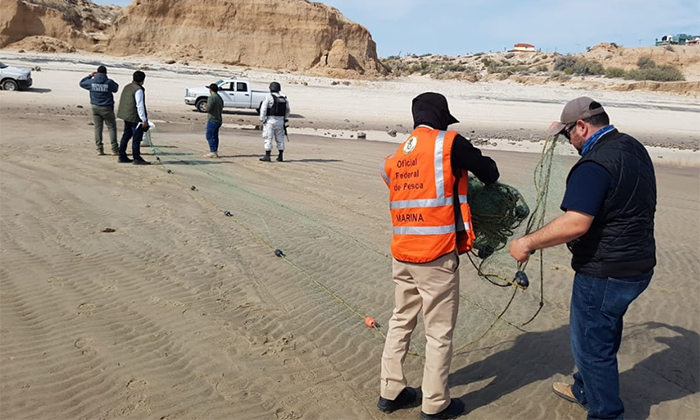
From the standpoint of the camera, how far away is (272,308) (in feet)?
18.6

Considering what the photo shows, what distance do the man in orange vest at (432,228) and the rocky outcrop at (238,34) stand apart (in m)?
45.9

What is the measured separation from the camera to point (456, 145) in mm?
3541

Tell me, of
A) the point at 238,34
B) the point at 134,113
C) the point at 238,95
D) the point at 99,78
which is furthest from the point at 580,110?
the point at 238,34

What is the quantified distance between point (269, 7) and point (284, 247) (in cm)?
4724

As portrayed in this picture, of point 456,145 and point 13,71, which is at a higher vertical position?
point 13,71

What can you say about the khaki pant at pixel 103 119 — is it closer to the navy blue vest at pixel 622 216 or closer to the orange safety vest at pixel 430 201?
the orange safety vest at pixel 430 201

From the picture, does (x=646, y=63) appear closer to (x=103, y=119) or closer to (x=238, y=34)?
(x=238, y=34)

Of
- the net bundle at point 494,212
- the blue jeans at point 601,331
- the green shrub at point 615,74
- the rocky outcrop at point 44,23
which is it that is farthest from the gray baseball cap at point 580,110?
the green shrub at point 615,74

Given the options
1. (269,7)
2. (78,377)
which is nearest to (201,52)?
(269,7)

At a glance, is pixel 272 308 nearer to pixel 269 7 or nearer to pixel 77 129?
pixel 77 129

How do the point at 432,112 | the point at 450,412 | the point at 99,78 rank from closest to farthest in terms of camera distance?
the point at 432,112 < the point at 450,412 < the point at 99,78

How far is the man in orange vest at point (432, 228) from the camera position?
3.60 m

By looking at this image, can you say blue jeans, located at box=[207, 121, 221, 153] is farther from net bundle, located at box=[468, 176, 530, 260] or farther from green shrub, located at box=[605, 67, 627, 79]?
green shrub, located at box=[605, 67, 627, 79]

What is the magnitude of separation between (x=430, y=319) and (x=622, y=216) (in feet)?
4.16
